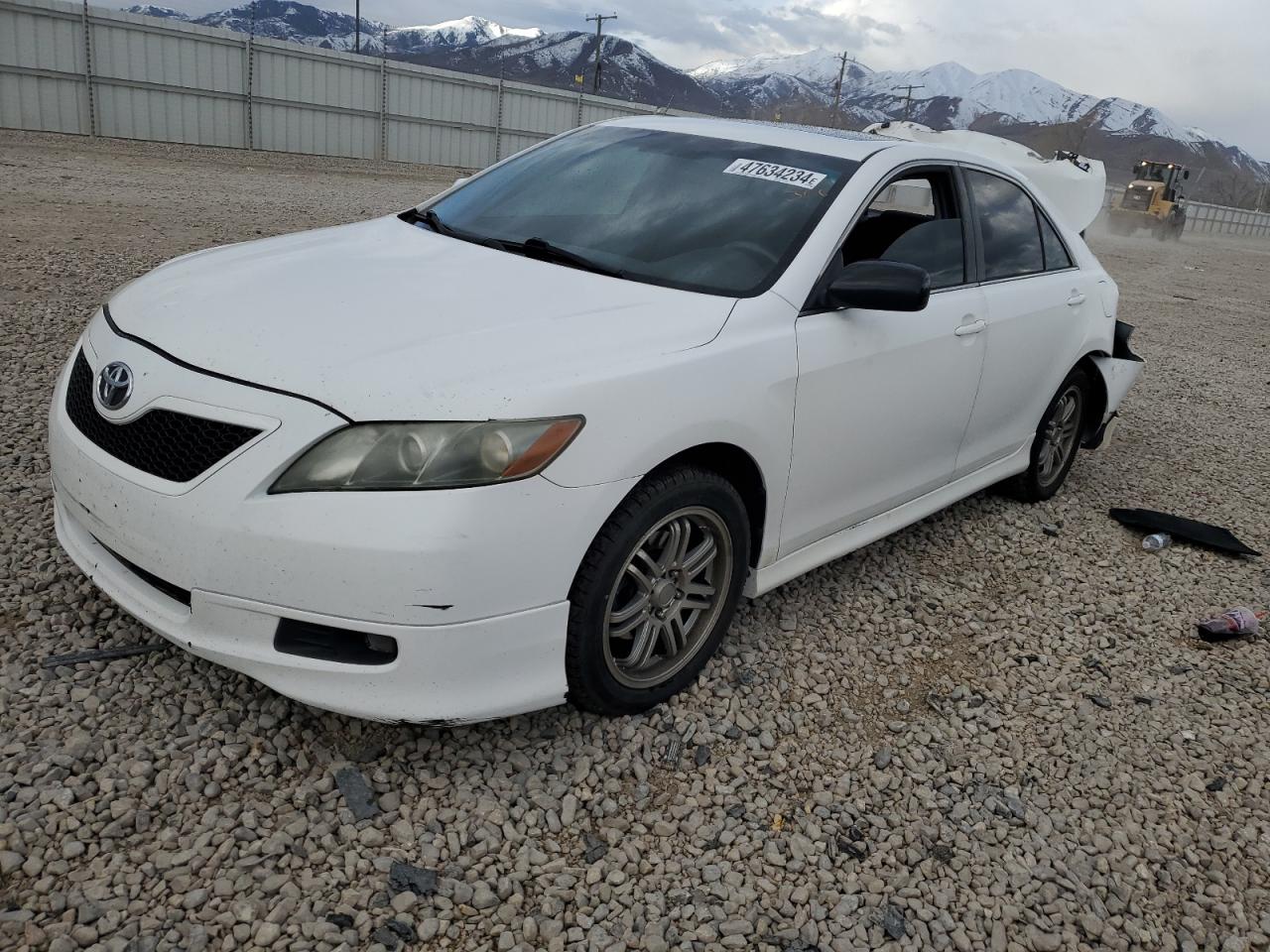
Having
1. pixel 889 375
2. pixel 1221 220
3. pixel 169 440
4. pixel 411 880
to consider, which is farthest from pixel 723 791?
pixel 1221 220

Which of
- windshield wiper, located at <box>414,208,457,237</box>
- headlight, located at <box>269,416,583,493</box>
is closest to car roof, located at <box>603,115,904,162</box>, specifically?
windshield wiper, located at <box>414,208,457,237</box>

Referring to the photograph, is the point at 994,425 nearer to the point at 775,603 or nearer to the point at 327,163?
the point at 775,603

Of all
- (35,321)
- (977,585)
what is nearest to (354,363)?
(977,585)

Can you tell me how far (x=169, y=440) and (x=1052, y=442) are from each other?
4108 mm

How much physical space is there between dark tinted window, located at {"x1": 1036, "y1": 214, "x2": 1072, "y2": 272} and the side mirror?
182cm

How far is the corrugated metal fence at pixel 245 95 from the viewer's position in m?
20.5

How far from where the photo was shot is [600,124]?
4.11 meters

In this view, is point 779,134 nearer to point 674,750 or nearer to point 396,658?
point 674,750

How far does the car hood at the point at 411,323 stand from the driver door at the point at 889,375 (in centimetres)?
47

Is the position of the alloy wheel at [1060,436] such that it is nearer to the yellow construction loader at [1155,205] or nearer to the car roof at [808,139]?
the car roof at [808,139]

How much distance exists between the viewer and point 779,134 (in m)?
3.75

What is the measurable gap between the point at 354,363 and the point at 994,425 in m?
2.88

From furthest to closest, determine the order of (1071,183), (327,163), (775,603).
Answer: (327,163) → (1071,183) → (775,603)

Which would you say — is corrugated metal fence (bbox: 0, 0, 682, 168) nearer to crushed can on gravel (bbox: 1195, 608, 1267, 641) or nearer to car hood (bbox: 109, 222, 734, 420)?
car hood (bbox: 109, 222, 734, 420)
